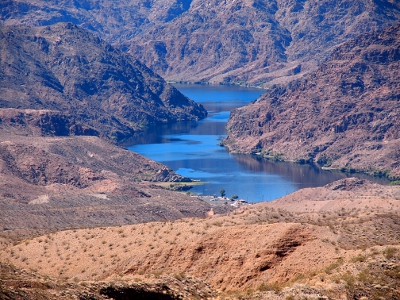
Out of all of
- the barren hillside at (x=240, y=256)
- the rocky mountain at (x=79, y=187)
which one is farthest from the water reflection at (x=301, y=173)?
the barren hillside at (x=240, y=256)

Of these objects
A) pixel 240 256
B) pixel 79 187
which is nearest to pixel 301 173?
pixel 79 187

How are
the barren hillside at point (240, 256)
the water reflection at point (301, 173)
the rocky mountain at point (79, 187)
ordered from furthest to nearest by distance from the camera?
the water reflection at point (301, 173), the rocky mountain at point (79, 187), the barren hillside at point (240, 256)

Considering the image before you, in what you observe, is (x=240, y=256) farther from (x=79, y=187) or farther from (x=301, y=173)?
(x=301, y=173)

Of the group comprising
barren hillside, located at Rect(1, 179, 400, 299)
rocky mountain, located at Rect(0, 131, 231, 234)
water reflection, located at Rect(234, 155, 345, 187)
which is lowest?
water reflection, located at Rect(234, 155, 345, 187)

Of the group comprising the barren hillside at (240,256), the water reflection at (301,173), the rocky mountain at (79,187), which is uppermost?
the barren hillside at (240,256)

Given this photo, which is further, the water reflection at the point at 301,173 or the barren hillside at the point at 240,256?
the water reflection at the point at 301,173

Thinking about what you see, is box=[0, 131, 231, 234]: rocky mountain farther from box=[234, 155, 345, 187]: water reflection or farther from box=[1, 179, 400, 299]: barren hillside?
box=[234, 155, 345, 187]: water reflection

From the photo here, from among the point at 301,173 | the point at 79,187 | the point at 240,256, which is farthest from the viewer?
the point at 301,173

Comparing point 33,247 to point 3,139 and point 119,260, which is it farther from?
point 3,139

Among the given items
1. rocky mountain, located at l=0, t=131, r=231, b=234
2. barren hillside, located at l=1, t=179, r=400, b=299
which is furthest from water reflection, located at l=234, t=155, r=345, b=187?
barren hillside, located at l=1, t=179, r=400, b=299

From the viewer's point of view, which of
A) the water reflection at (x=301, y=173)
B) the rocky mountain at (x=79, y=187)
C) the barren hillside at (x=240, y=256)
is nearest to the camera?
the barren hillside at (x=240, y=256)

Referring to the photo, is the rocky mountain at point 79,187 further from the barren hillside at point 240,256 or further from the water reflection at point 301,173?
the water reflection at point 301,173

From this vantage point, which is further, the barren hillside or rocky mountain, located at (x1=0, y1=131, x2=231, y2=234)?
rocky mountain, located at (x1=0, y1=131, x2=231, y2=234)

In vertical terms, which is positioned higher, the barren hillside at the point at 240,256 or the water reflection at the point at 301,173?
the barren hillside at the point at 240,256
